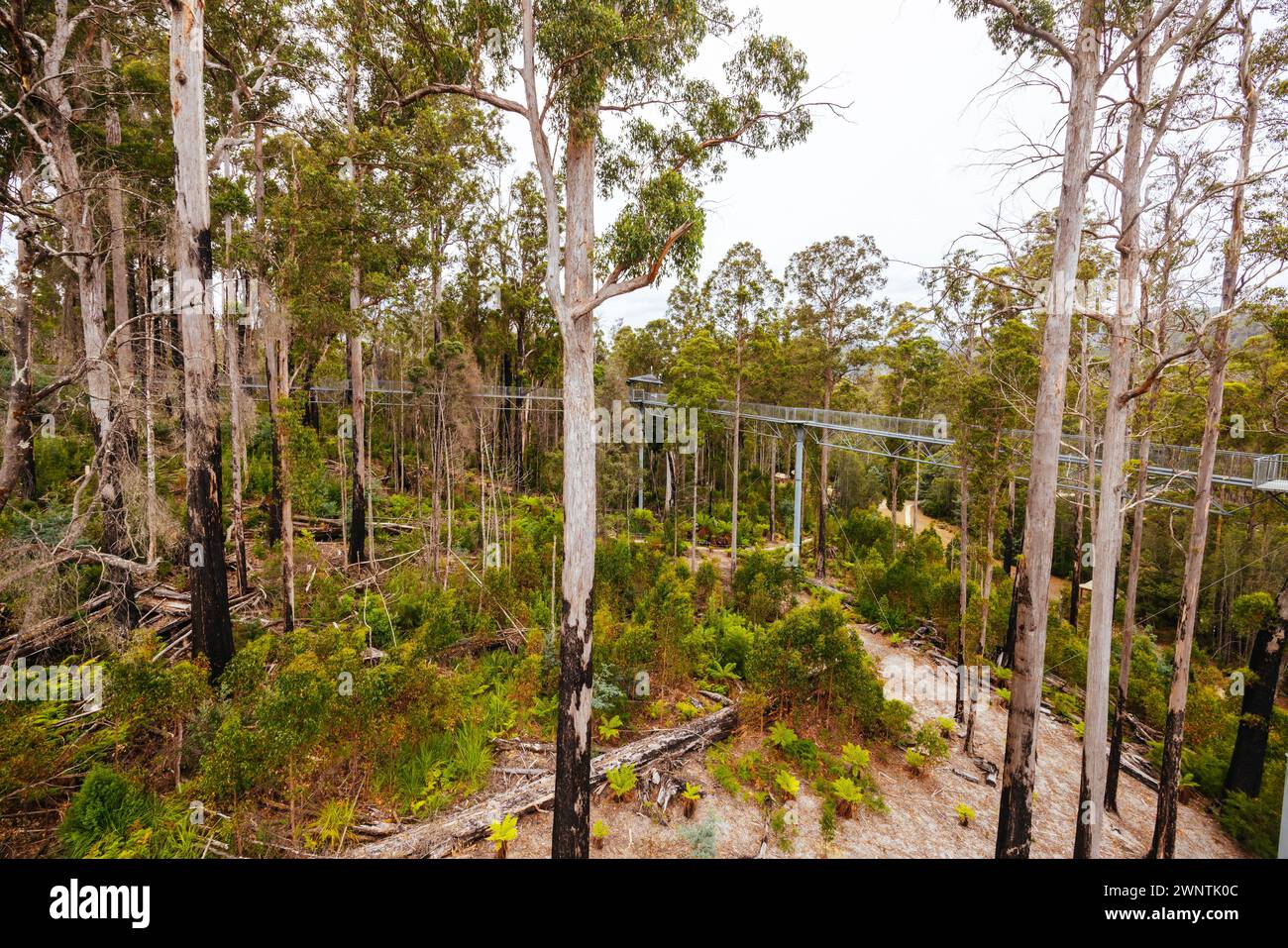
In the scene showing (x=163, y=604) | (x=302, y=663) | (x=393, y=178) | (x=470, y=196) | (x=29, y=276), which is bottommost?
(x=163, y=604)

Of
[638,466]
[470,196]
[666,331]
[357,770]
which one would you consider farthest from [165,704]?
[666,331]

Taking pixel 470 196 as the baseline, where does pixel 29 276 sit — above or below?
below

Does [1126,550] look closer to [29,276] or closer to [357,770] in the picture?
[357,770]

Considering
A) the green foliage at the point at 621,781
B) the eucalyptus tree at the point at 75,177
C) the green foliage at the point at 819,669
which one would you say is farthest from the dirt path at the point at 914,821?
the eucalyptus tree at the point at 75,177

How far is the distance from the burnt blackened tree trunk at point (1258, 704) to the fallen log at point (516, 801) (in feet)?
28.1

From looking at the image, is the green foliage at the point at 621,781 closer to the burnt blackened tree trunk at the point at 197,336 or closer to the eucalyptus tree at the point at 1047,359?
the eucalyptus tree at the point at 1047,359

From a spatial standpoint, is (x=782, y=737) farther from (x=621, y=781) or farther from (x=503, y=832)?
(x=503, y=832)

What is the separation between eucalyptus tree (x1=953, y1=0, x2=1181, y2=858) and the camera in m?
4.50

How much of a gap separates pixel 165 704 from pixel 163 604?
478 centimetres

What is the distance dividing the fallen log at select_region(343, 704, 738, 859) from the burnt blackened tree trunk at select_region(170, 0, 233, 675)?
10.0 ft

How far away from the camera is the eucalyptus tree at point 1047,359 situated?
4.50 meters

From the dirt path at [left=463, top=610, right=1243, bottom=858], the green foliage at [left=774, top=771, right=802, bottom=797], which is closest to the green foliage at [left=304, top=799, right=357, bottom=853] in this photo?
the dirt path at [left=463, top=610, right=1243, bottom=858]

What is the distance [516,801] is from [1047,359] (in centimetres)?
771

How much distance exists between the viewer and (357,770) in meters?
5.89
